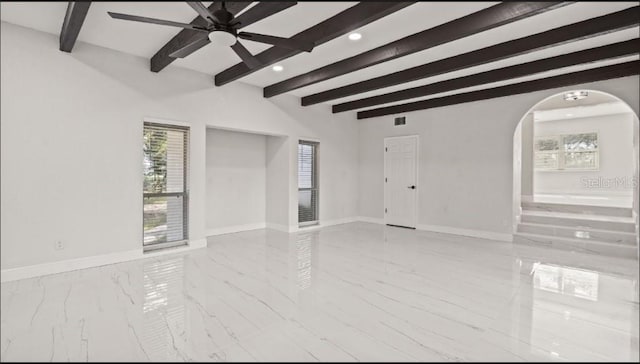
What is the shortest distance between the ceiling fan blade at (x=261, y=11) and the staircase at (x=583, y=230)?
5.67 meters

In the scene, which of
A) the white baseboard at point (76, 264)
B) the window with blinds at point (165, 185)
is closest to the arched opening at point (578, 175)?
the window with blinds at point (165, 185)

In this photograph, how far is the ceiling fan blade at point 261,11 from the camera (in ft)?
9.02

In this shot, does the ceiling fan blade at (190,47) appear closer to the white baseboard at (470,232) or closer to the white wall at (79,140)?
the white wall at (79,140)

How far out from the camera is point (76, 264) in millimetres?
4141

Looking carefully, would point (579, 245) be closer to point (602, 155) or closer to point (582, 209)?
point (582, 209)

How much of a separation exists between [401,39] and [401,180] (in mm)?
4209

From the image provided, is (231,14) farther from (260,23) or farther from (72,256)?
(72,256)

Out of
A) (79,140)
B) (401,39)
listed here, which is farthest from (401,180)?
(79,140)

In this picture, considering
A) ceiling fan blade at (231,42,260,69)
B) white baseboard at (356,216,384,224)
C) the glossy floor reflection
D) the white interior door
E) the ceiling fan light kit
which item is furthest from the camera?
white baseboard at (356,216,384,224)

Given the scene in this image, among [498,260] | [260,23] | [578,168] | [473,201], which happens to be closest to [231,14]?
[260,23]

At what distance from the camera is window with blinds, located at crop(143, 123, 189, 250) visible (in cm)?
487

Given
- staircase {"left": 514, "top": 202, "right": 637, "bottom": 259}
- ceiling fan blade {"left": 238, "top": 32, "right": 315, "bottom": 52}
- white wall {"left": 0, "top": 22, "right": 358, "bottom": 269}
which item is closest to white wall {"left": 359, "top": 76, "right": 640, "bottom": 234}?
staircase {"left": 514, "top": 202, "right": 637, "bottom": 259}

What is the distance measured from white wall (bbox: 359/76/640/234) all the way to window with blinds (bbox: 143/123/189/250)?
4860mm

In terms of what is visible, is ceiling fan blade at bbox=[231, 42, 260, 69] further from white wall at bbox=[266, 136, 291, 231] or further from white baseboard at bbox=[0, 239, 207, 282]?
white wall at bbox=[266, 136, 291, 231]
